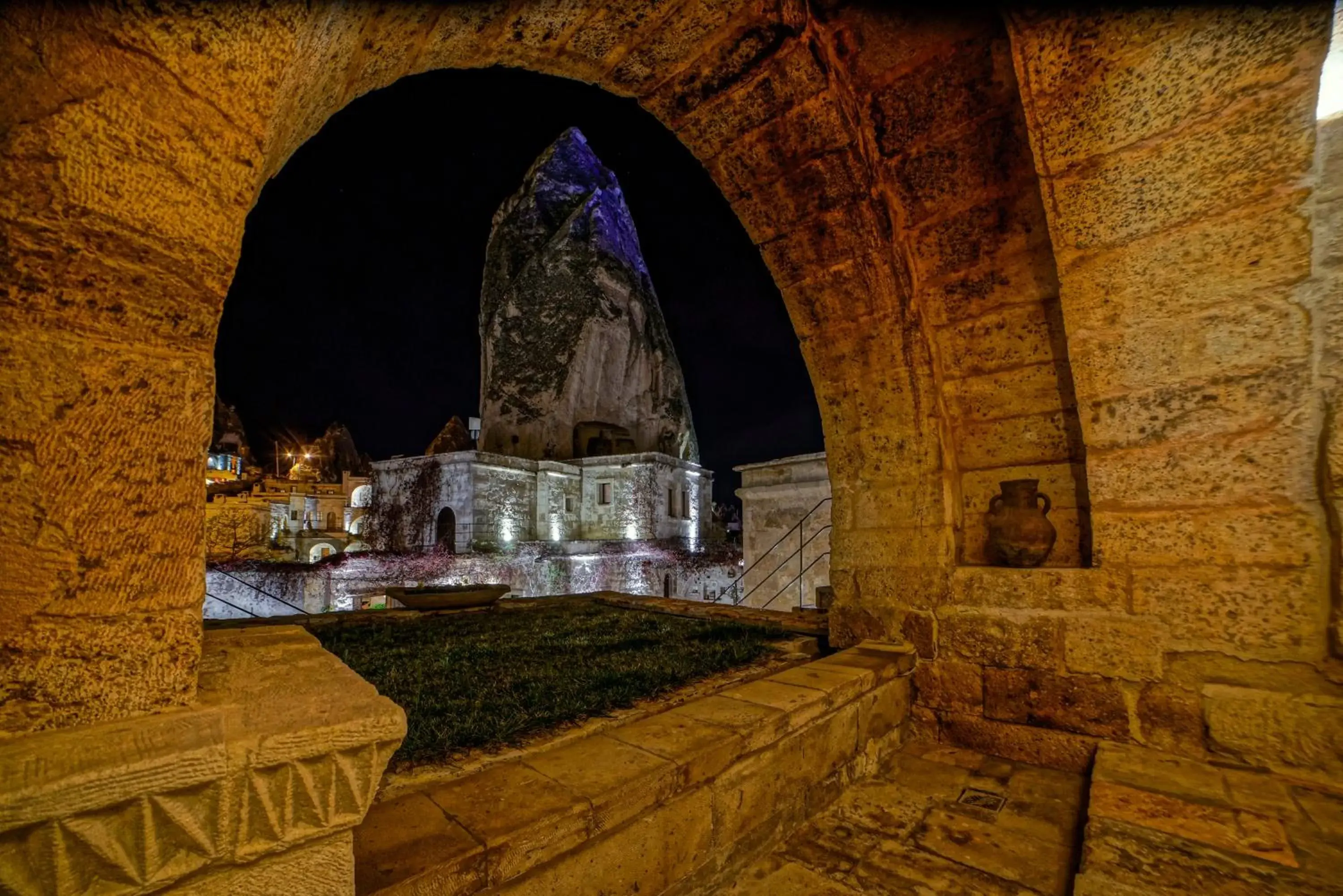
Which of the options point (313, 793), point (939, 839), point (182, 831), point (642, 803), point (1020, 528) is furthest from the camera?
point (1020, 528)

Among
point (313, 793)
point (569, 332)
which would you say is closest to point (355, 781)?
point (313, 793)

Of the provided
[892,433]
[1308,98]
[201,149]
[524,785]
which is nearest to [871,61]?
[1308,98]

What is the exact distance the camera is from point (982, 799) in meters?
2.30

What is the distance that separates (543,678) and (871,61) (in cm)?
350

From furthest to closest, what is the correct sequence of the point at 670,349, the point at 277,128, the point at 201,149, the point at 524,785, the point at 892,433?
the point at 670,349, the point at 892,433, the point at 524,785, the point at 277,128, the point at 201,149

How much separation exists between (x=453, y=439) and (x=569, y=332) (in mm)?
11567

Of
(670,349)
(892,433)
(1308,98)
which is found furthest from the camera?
(670,349)

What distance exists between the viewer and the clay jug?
2850 millimetres

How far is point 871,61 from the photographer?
9.27ft

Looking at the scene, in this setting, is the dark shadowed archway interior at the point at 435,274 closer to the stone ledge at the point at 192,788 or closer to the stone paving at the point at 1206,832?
the stone paving at the point at 1206,832

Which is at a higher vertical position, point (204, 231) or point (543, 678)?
point (204, 231)

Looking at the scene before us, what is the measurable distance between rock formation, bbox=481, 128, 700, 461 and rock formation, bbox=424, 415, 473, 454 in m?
5.79

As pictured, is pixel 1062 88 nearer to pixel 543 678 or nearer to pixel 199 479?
pixel 199 479

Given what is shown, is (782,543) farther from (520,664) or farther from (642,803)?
(642,803)
